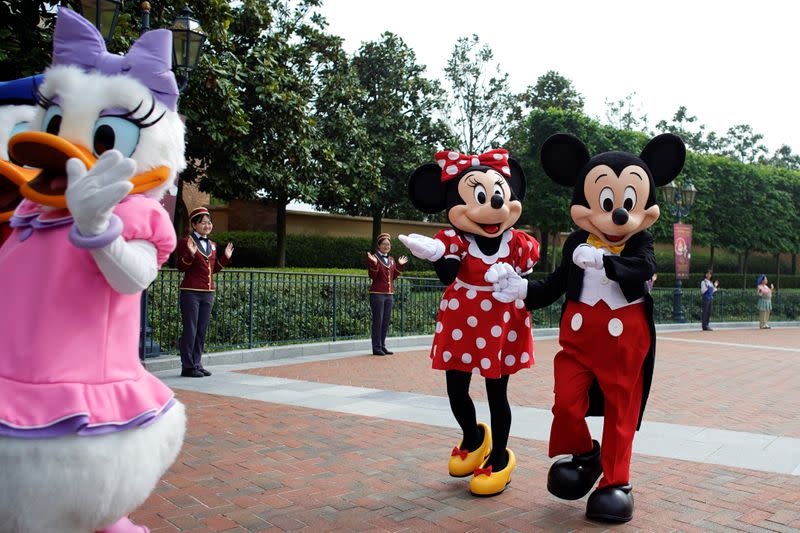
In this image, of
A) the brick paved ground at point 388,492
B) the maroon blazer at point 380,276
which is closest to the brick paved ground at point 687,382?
the maroon blazer at point 380,276

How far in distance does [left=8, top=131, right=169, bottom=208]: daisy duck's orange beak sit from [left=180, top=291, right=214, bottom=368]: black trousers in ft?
19.7

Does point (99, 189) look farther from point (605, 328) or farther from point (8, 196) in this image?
point (605, 328)

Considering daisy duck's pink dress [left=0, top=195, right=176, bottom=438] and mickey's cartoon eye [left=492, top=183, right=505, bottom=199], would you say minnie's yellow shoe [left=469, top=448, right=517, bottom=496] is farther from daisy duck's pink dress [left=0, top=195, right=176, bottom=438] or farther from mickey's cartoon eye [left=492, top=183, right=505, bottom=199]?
daisy duck's pink dress [left=0, top=195, right=176, bottom=438]

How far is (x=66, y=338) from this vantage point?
2.33 metres

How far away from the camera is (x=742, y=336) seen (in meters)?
18.8

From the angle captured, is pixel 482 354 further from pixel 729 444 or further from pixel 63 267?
pixel 729 444

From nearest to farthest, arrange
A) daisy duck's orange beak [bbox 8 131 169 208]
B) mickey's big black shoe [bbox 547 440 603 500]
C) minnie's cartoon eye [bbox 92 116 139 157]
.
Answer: daisy duck's orange beak [bbox 8 131 169 208] → minnie's cartoon eye [bbox 92 116 139 157] → mickey's big black shoe [bbox 547 440 603 500]

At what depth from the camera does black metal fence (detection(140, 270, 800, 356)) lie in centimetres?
977

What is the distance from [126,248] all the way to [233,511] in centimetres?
202

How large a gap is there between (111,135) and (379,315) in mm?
9048

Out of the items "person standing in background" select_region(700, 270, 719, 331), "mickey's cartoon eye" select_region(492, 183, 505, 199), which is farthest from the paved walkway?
"person standing in background" select_region(700, 270, 719, 331)

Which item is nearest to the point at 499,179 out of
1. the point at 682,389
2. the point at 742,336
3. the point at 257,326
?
the point at 682,389

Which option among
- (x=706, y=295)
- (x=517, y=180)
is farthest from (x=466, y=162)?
(x=706, y=295)

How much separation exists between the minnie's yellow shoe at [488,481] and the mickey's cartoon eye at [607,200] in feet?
5.47
